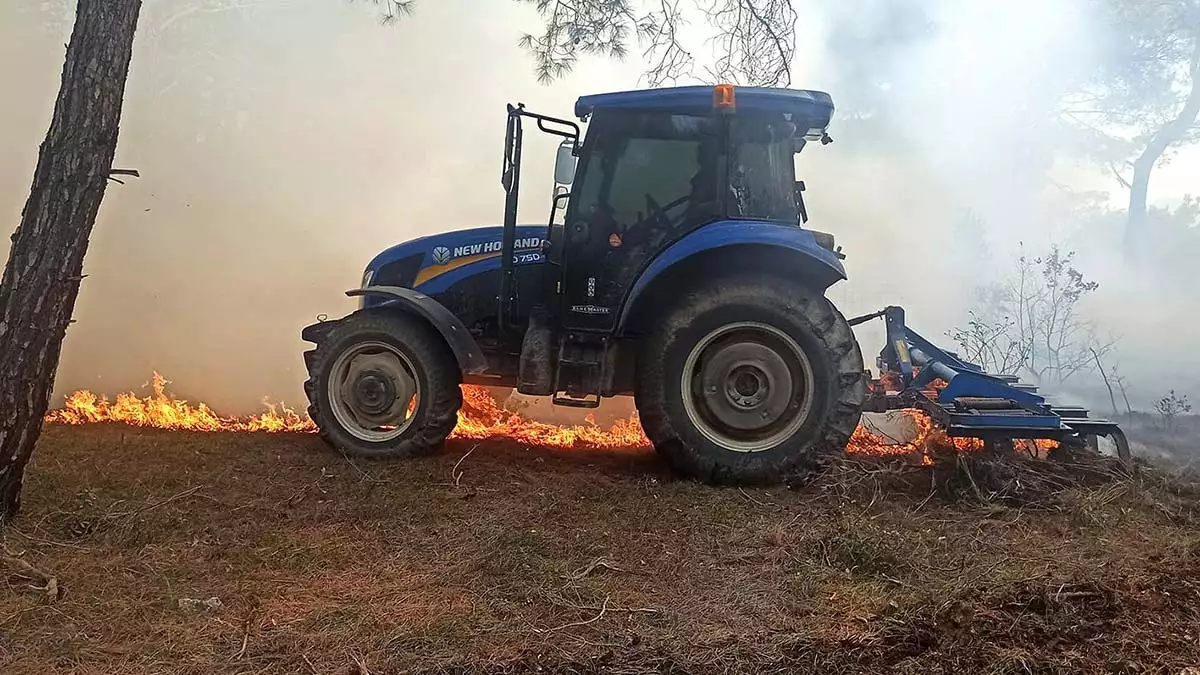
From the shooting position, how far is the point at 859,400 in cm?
436

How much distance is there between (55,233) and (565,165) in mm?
2574

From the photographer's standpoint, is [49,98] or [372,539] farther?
[49,98]

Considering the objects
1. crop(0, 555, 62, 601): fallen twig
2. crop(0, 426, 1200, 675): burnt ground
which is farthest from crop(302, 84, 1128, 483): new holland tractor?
crop(0, 555, 62, 601): fallen twig

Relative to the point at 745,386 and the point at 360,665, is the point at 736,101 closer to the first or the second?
the point at 745,386

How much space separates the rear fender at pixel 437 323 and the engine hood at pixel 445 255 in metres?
0.35

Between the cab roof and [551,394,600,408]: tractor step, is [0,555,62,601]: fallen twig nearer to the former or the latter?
[551,394,600,408]: tractor step

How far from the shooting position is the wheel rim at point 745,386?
4.52 m

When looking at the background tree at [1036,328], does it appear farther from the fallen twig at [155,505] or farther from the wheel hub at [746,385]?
the fallen twig at [155,505]

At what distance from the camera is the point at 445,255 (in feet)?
18.4

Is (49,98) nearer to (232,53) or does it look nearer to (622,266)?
(232,53)

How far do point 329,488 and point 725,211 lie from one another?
8.92 feet

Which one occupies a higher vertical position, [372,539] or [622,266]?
[622,266]

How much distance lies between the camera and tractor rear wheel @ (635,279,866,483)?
14.4 feet

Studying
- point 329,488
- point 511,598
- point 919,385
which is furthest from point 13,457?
point 919,385
